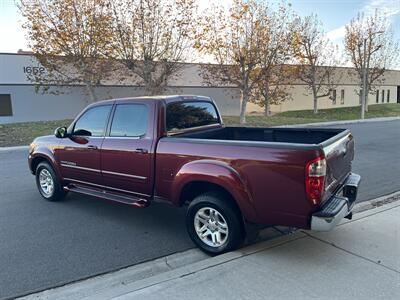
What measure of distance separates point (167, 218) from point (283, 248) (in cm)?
191

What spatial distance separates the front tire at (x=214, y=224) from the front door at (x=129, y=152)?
79 cm

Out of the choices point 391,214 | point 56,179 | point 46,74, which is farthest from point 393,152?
point 46,74

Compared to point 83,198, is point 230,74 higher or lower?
higher

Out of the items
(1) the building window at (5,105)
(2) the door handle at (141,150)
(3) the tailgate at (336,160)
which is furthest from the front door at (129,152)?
(1) the building window at (5,105)

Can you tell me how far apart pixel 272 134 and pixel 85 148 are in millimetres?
2834

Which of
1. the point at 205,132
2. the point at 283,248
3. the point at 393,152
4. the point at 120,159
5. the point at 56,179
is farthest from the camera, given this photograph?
the point at 393,152

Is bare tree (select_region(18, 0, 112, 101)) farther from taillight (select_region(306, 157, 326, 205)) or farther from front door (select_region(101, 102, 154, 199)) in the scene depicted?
taillight (select_region(306, 157, 326, 205))

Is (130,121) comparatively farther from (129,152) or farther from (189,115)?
(189,115)

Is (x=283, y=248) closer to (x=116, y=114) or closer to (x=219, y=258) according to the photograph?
(x=219, y=258)

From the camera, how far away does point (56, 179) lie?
228 inches

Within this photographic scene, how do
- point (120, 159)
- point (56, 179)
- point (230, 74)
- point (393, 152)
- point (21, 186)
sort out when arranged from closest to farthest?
1. point (120, 159)
2. point (56, 179)
3. point (21, 186)
4. point (393, 152)
5. point (230, 74)

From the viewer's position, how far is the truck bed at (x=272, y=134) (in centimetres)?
465

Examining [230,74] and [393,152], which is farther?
[230,74]

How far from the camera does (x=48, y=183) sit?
6051mm
